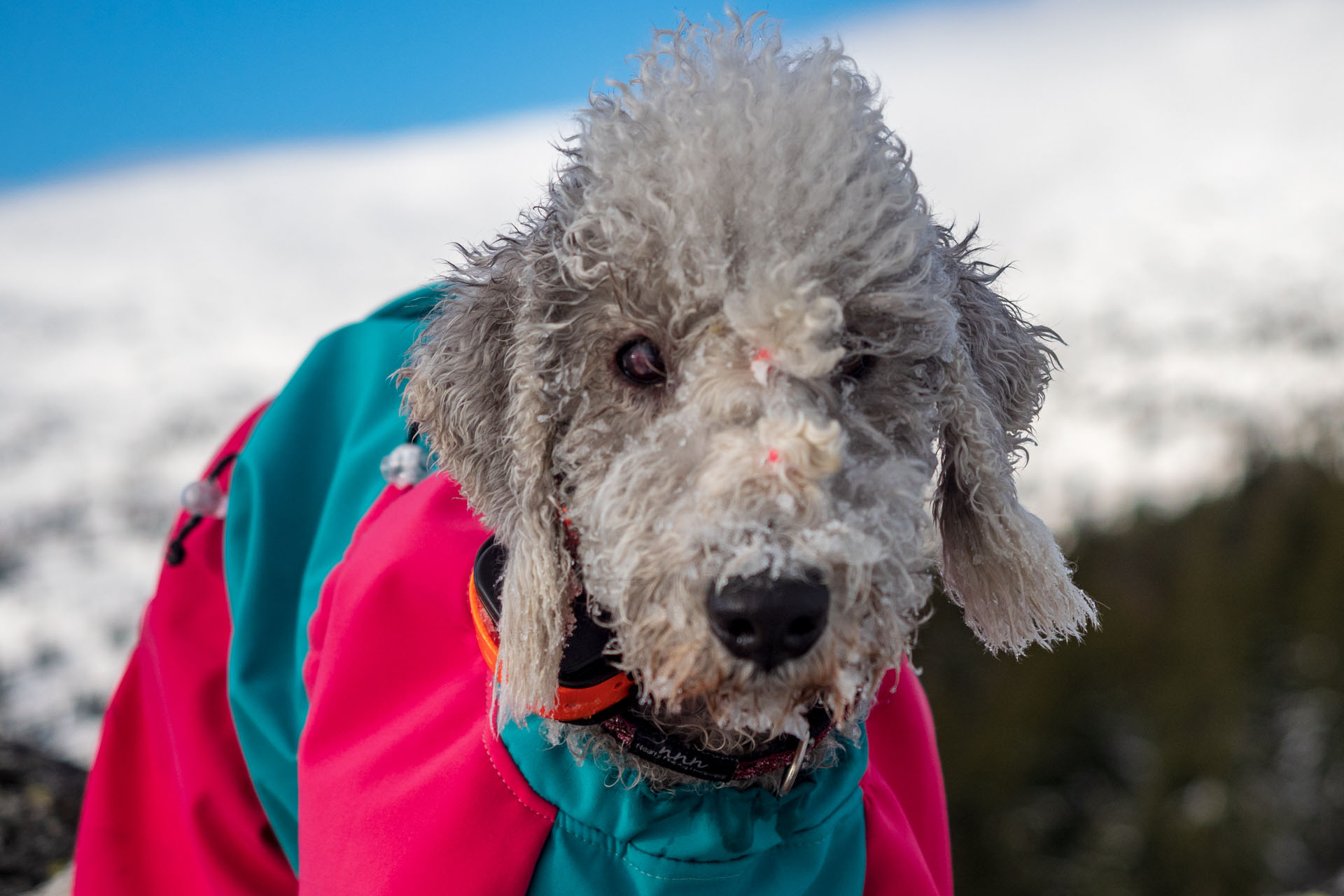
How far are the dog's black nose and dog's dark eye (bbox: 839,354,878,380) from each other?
0.51 m

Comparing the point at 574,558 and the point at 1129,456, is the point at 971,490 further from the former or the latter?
the point at 1129,456

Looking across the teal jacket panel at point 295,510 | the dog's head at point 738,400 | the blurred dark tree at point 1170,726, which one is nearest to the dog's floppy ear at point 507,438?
the dog's head at point 738,400

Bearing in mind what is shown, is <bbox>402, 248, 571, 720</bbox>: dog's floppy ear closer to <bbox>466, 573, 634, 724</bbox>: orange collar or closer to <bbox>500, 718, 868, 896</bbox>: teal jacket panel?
<bbox>466, 573, 634, 724</bbox>: orange collar

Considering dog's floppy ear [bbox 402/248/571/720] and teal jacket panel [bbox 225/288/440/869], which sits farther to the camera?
teal jacket panel [bbox 225/288/440/869]

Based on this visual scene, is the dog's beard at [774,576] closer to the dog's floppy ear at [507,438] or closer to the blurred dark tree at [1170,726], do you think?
the dog's floppy ear at [507,438]

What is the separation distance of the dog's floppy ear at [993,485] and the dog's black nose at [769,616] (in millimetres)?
705

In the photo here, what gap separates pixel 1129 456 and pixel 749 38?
178695 millimetres

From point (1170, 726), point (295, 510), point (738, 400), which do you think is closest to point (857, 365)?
point (738, 400)

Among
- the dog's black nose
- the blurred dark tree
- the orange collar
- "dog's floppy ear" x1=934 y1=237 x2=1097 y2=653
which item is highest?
"dog's floppy ear" x1=934 y1=237 x2=1097 y2=653

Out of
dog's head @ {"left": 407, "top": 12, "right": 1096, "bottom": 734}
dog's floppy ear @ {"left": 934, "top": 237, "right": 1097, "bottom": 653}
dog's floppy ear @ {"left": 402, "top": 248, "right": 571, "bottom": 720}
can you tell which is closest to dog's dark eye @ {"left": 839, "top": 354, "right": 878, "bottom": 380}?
dog's head @ {"left": 407, "top": 12, "right": 1096, "bottom": 734}

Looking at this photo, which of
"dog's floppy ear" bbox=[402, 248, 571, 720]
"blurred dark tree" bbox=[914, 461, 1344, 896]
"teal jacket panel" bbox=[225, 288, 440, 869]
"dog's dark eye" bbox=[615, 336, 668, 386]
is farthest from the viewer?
"blurred dark tree" bbox=[914, 461, 1344, 896]

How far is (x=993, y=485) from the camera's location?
2.38 m

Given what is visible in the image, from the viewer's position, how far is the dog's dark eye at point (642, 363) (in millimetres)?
2133

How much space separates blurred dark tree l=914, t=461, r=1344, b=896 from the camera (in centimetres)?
2981
